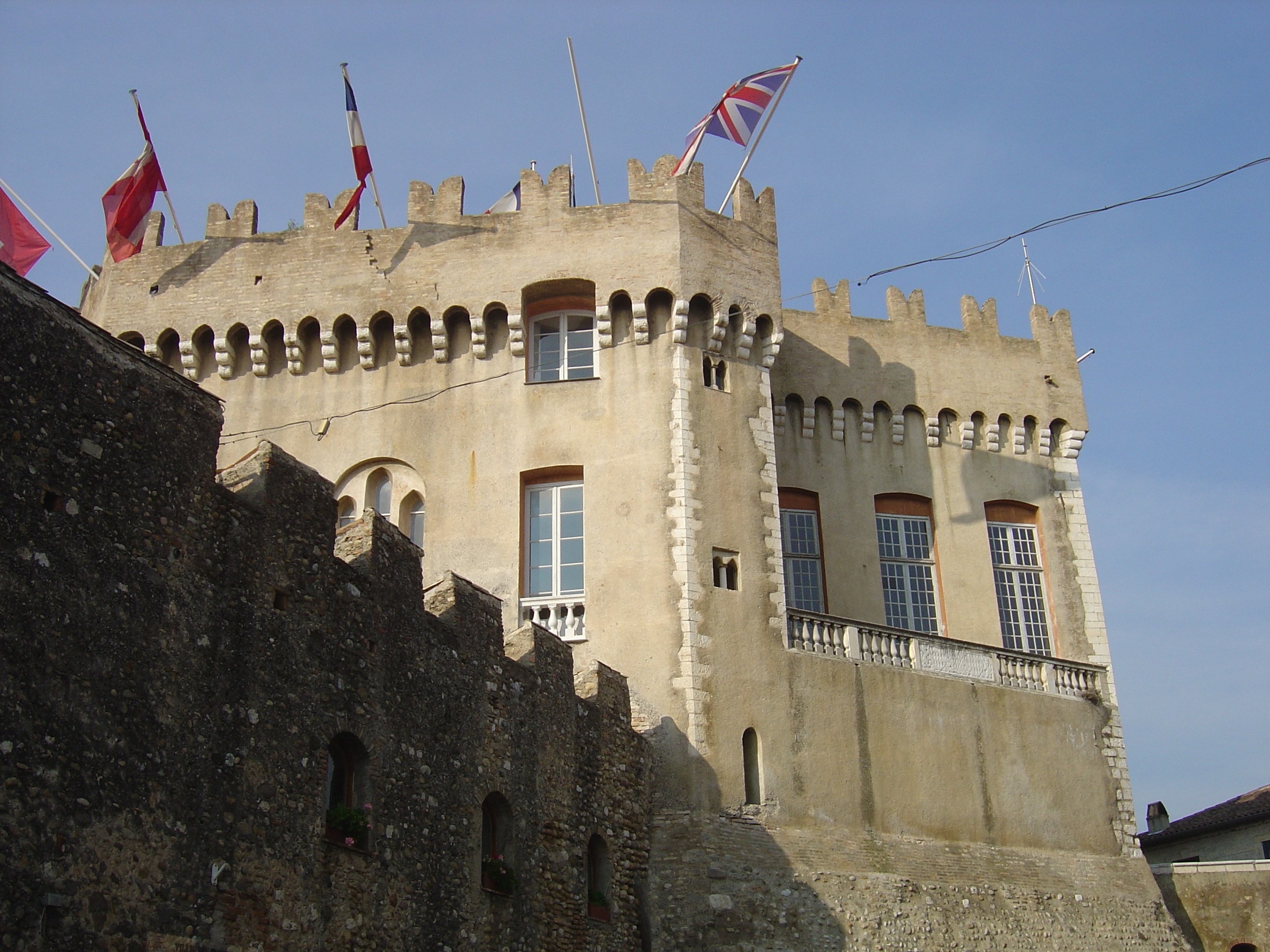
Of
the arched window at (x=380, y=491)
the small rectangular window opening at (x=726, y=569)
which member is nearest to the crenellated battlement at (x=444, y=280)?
the arched window at (x=380, y=491)

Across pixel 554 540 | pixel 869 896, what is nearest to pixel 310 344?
pixel 554 540

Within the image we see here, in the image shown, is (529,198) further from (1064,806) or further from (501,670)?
(1064,806)

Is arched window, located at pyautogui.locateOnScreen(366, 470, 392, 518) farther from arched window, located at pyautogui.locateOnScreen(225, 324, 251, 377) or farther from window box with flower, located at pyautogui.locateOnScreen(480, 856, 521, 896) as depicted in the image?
window box with flower, located at pyautogui.locateOnScreen(480, 856, 521, 896)

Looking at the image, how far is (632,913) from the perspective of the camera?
1792 cm

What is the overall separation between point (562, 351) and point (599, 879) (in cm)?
919

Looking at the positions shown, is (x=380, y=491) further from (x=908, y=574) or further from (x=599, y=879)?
(x=908, y=574)

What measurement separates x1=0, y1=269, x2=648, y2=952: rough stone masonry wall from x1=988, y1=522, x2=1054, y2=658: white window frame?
1214 cm

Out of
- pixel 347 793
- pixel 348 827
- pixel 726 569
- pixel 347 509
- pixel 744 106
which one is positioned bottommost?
pixel 348 827

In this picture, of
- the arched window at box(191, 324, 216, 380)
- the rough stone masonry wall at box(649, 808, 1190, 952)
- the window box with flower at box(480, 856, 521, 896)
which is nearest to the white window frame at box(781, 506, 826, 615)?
the rough stone masonry wall at box(649, 808, 1190, 952)

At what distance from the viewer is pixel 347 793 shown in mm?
13391

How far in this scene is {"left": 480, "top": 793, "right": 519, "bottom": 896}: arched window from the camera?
49.7 feet

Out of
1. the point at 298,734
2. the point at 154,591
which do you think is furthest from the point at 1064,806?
the point at 154,591

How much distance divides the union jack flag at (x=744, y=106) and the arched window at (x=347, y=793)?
526 inches

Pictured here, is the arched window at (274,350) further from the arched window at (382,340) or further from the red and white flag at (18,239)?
the red and white flag at (18,239)
